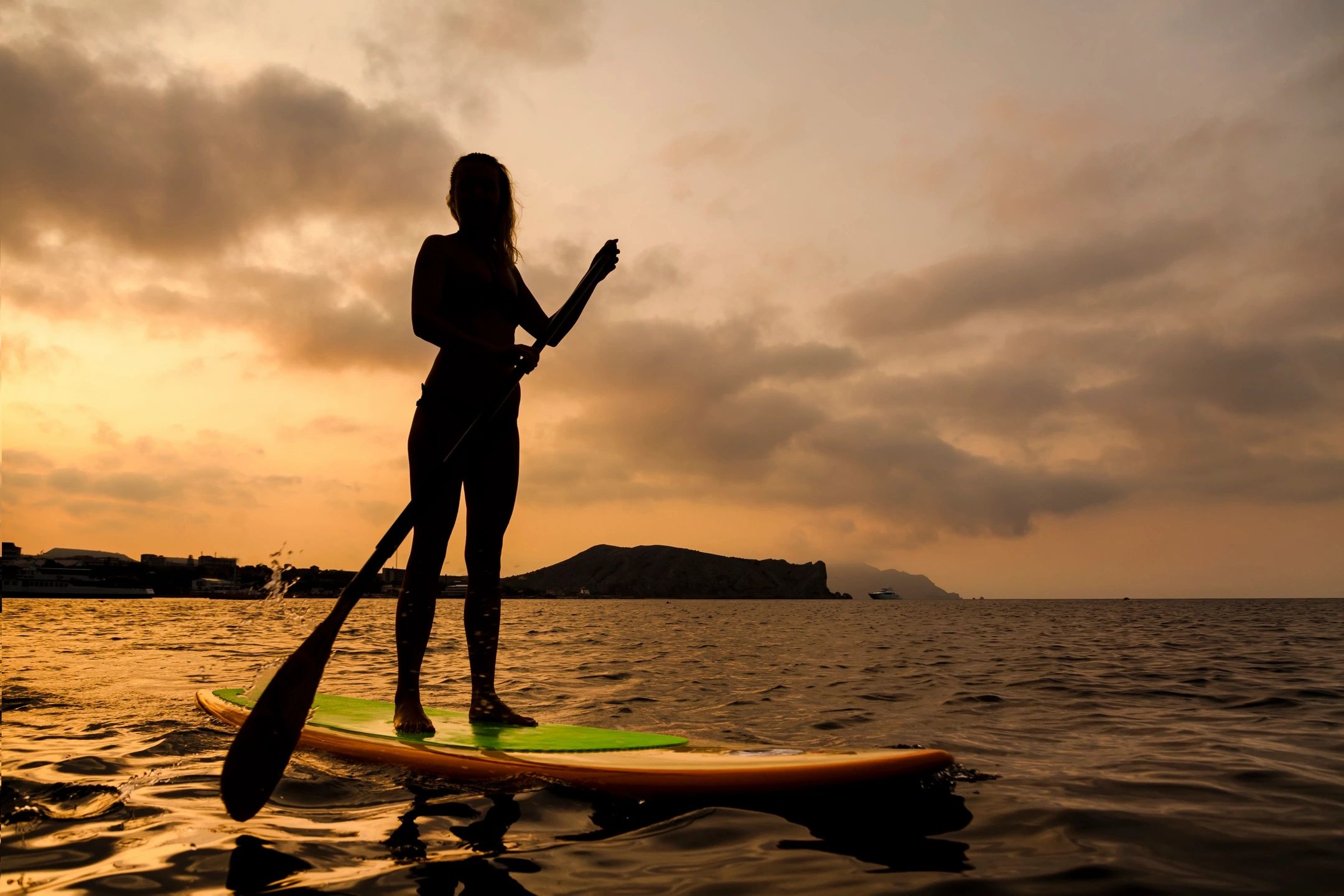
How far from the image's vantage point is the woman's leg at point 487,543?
4020 mm

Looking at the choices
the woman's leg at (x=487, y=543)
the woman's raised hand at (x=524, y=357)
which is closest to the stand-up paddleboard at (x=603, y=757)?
the woman's leg at (x=487, y=543)

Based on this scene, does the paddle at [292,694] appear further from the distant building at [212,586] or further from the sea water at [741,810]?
the distant building at [212,586]

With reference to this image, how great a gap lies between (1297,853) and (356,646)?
13.3 meters

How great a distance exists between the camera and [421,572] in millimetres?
3826

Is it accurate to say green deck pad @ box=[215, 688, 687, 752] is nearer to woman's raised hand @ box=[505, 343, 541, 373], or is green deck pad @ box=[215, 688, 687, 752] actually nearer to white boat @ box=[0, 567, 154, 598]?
woman's raised hand @ box=[505, 343, 541, 373]

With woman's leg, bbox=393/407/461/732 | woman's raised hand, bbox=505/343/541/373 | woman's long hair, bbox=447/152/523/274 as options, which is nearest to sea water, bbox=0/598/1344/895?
woman's leg, bbox=393/407/461/732

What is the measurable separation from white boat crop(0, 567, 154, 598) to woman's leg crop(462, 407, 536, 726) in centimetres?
8460

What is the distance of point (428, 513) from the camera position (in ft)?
12.7

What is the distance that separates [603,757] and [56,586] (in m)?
93.2

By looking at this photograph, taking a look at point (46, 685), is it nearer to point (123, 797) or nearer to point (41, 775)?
point (41, 775)

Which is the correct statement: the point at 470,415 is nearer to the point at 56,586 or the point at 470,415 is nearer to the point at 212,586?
the point at 56,586

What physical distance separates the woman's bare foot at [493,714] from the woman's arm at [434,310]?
5.94 feet

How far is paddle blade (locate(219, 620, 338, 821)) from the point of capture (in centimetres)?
252

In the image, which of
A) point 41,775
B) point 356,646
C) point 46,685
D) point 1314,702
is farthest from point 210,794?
point 356,646
